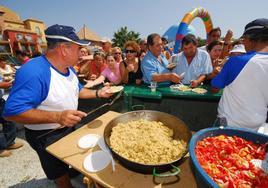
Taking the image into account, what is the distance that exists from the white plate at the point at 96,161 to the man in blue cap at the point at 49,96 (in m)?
0.33

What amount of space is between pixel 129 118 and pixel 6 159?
10.2 feet

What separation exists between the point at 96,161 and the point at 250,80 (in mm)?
1574

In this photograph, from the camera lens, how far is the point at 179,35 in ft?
30.6

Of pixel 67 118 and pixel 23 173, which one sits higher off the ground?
pixel 67 118

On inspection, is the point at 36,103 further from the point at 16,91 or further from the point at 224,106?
the point at 224,106

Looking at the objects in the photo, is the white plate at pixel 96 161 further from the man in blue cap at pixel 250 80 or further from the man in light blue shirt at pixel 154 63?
the man in light blue shirt at pixel 154 63

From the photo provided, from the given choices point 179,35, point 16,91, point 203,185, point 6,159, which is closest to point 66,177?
point 16,91

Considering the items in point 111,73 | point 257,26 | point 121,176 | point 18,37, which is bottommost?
point 121,176

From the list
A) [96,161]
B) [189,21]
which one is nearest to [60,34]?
[96,161]

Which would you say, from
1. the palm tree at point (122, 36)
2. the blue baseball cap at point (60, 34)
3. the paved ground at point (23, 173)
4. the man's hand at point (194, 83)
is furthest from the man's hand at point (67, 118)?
the palm tree at point (122, 36)

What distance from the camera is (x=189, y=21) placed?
9688mm

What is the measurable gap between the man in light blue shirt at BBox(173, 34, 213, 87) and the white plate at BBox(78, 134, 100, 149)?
2.17 metres

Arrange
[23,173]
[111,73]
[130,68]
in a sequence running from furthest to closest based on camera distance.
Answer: [111,73]
[130,68]
[23,173]

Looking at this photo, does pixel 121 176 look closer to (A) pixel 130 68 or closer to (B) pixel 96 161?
(B) pixel 96 161
